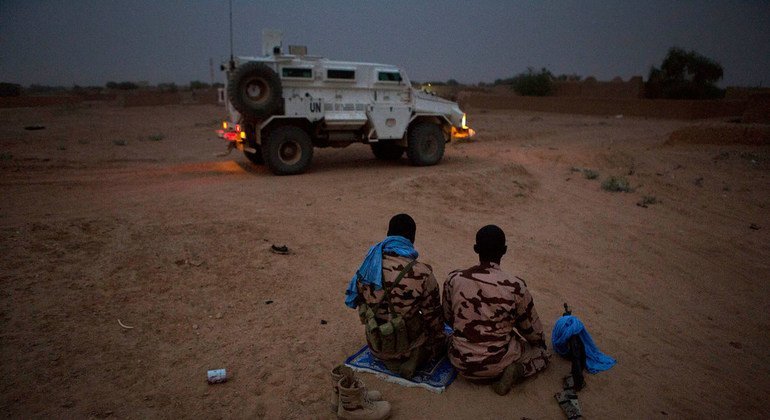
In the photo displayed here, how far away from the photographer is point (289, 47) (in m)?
9.84

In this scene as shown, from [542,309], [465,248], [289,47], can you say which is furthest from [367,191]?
[542,309]

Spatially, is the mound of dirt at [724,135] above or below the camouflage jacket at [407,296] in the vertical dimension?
above

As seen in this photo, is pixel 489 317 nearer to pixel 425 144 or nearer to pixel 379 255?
pixel 379 255

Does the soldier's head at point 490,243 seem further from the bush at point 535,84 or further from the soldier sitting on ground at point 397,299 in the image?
the bush at point 535,84

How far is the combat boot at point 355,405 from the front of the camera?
9.53ft

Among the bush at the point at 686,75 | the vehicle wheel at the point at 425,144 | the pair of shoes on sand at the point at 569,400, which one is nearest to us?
the pair of shoes on sand at the point at 569,400

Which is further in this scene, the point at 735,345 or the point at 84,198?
the point at 84,198

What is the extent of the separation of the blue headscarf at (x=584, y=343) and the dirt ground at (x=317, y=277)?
0.38 feet

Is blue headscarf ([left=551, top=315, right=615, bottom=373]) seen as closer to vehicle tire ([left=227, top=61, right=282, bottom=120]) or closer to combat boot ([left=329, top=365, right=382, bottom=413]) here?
combat boot ([left=329, top=365, right=382, bottom=413])

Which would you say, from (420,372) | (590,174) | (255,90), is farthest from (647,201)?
(255,90)

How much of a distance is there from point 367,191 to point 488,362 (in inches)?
221

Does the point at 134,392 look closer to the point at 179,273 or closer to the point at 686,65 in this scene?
the point at 179,273

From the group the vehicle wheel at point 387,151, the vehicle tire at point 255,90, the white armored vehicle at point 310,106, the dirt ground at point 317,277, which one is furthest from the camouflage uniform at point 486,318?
the vehicle wheel at point 387,151

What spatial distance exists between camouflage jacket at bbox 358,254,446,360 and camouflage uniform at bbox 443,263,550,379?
15cm
